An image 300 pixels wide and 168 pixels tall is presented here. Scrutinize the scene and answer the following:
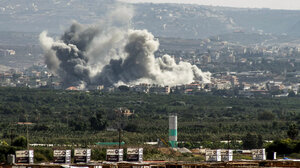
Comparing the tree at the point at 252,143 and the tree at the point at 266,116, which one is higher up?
the tree at the point at 266,116

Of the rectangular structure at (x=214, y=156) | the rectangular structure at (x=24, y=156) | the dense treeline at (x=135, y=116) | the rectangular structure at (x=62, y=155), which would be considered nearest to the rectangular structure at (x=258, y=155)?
the rectangular structure at (x=214, y=156)

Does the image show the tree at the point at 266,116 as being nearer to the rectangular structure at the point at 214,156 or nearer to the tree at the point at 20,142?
the tree at the point at 20,142

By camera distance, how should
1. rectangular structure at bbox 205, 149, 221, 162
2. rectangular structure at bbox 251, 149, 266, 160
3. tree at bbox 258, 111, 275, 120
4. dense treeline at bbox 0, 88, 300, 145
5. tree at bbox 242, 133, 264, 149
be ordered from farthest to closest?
tree at bbox 258, 111, 275, 120 → dense treeline at bbox 0, 88, 300, 145 → tree at bbox 242, 133, 264, 149 → rectangular structure at bbox 251, 149, 266, 160 → rectangular structure at bbox 205, 149, 221, 162

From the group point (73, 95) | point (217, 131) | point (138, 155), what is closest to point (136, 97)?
point (73, 95)

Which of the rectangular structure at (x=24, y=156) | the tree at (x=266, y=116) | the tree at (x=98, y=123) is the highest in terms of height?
the tree at (x=266, y=116)

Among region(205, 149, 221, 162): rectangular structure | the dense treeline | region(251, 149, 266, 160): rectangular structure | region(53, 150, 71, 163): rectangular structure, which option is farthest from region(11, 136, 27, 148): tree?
region(205, 149, 221, 162): rectangular structure

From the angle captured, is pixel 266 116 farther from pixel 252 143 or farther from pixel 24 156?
pixel 24 156

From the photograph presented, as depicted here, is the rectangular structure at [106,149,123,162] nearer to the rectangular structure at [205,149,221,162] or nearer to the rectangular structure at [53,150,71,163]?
the rectangular structure at [53,150,71,163]

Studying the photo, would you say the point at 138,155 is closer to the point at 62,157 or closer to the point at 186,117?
the point at 62,157
